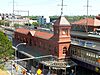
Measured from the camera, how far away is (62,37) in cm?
4888

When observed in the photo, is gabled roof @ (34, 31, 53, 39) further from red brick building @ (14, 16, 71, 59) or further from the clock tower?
the clock tower

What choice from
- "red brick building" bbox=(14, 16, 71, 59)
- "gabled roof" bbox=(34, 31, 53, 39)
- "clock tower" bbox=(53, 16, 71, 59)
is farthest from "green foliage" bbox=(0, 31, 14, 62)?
"clock tower" bbox=(53, 16, 71, 59)

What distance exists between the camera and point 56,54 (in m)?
49.7

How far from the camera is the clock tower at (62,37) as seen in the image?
160 feet

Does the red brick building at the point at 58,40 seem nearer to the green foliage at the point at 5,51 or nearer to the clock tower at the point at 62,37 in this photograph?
the clock tower at the point at 62,37

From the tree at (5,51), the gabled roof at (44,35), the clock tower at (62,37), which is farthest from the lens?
the gabled roof at (44,35)

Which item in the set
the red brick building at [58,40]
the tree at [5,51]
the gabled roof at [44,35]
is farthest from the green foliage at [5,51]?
the gabled roof at [44,35]

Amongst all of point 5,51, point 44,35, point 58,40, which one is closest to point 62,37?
point 58,40

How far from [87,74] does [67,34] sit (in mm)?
9026

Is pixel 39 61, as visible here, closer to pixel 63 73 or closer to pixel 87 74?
pixel 63 73

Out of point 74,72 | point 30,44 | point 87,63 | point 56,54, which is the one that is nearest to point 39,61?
point 56,54

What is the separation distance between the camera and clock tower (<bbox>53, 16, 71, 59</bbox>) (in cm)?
4862

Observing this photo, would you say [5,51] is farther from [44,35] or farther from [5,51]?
[44,35]

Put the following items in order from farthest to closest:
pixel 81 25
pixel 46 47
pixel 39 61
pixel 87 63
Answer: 1. pixel 81 25
2. pixel 46 47
3. pixel 39 61
4. pixel 87 63
